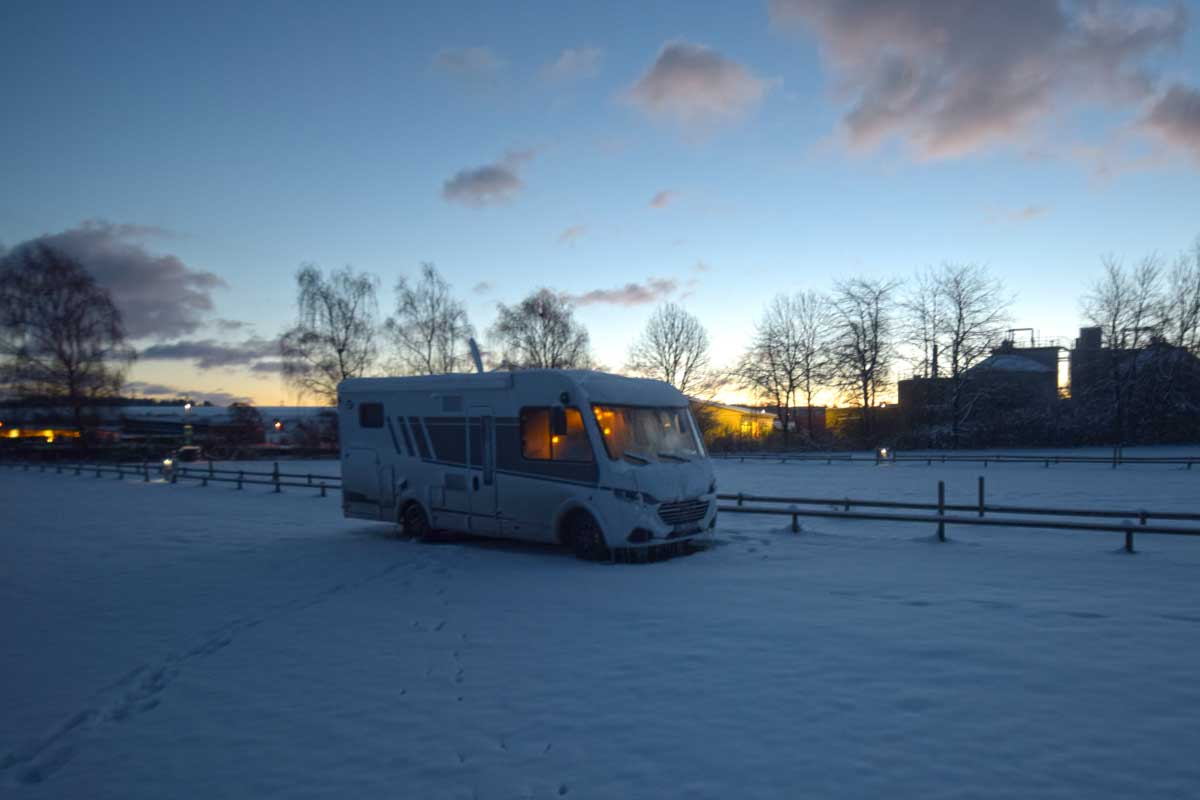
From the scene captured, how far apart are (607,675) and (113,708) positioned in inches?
146

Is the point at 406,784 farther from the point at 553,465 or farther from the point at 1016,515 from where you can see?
the point at 1016,515

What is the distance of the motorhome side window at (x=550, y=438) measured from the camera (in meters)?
11.0

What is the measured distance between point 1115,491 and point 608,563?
18.7m

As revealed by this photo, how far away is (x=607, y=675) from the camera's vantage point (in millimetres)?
5875

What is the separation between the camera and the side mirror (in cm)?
Result: 1101

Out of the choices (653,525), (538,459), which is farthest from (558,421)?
(653,525)

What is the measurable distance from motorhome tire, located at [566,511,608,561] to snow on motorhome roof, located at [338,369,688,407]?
1.85m

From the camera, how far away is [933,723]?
15.6 feet

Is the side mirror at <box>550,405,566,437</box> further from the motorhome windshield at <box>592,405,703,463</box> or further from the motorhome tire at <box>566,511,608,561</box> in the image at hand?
the motorhome tire at <box>566,511,608,561</box>

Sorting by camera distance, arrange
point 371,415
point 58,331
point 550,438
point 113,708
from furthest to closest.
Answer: point 58,331, point 371,415, point 550,438, point 113,708

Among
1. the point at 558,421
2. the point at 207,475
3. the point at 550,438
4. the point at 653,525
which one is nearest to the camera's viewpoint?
the point at 653,525

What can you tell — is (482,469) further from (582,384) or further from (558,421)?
(582,384)

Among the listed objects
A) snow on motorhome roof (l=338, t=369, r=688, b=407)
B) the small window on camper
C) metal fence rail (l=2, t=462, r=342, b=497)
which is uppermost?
snow on motorhome roof (l=338, t=369, r=688, b=407)

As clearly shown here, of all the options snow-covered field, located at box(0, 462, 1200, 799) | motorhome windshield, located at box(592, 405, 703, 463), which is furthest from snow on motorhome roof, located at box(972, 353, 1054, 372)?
motorhome windshield, located at box(592, 405, 703, 463)
